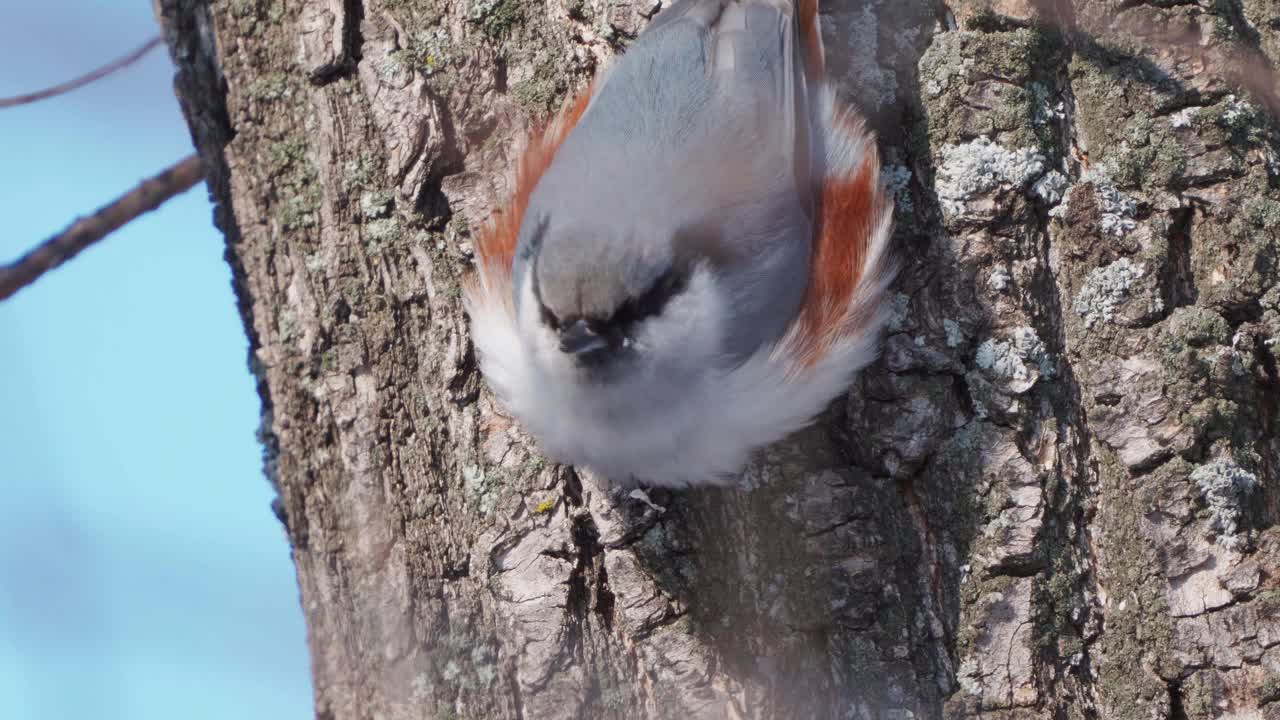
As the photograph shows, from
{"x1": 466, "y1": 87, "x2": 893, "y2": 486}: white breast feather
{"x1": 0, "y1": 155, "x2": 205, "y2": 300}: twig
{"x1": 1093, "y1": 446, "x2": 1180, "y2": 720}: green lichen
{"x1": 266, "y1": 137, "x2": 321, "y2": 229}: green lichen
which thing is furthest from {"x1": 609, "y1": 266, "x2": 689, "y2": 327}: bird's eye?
{"x1": 0, "y1": 155, "x2": 205, "y2": 300}: twig

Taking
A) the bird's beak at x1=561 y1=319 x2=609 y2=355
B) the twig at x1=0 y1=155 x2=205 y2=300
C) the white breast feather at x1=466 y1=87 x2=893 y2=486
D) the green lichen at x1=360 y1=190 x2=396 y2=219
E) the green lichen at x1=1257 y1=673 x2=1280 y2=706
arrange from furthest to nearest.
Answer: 1. the twig at x1=0 y1=155 x2=205 y2=300
2. the green lichen at x1=360 y1=190 x2=396 y2=219
3. the white breast feather at x1=466 y1=87 x2=893 y2=486
4. the bird's beak at x1=561 y1=319 x2=609 y2=355
5. the green lichen at x1=1257 y1=673 x2=1280 y2=706

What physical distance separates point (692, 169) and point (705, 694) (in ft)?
4.19

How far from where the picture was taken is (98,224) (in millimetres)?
3326

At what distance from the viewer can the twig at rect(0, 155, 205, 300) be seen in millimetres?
3090

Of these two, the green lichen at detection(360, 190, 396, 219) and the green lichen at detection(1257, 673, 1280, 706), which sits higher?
the green lichen at detection(360, 190, 396, 219)

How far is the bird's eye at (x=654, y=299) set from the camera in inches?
94.1

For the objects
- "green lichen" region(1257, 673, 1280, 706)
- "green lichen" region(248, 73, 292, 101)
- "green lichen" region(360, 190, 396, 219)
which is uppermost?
"green lichen" region(248, 73, 292, 101)

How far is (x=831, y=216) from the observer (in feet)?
8.86

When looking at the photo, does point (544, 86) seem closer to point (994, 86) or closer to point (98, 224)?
point (994, 86)

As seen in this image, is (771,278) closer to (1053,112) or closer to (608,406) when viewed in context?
(608,406)

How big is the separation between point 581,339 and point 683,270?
0.30 metres

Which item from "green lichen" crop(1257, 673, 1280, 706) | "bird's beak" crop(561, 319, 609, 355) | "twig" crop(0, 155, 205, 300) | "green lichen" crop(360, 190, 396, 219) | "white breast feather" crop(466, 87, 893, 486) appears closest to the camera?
"green lichen" crop(1257, 673, 1280, 706)

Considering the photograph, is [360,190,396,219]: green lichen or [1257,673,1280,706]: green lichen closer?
[1257,673,1280,706]: green lichen

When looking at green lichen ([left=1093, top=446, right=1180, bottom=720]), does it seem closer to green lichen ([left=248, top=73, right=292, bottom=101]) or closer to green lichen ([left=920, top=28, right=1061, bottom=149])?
green lichen ([left=920, top=28, right=1061, bottom=149])
